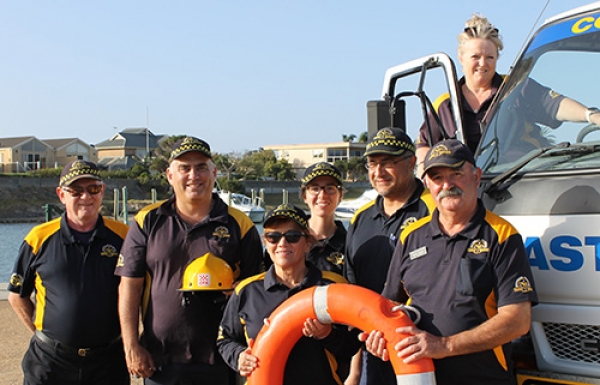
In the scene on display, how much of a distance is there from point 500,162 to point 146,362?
99.3 inches

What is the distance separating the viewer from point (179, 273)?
174 inches

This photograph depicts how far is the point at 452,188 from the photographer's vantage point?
142 inches

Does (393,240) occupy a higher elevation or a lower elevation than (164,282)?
higher

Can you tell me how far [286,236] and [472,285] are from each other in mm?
1084

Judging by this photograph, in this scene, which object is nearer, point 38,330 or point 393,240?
point 393,240

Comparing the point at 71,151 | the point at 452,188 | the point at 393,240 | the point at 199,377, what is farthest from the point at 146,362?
the point at 71,151

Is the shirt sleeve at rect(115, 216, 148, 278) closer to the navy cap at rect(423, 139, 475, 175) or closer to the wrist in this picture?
the navy cap at rect(423, 139, 475, 175)

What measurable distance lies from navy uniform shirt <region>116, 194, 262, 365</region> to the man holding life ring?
1240 millimetres

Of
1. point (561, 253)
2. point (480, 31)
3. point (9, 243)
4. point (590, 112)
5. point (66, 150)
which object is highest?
point (66, 150)

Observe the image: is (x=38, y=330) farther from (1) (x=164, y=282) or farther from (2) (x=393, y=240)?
(2) (x=393, y=240)

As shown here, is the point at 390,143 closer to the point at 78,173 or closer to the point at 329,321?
the point at 329,321

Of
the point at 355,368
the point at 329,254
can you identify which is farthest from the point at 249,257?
the point at 355,368

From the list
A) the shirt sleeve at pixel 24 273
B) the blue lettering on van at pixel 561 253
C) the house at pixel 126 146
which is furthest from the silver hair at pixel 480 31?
the house at pixel 126 146

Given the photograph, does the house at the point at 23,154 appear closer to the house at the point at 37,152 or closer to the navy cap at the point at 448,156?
the house at the point at 37,152
